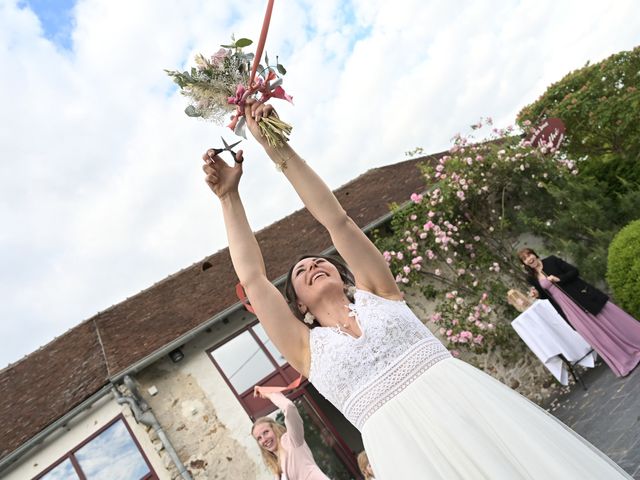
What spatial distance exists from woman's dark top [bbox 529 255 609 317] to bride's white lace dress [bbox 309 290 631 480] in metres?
5.32

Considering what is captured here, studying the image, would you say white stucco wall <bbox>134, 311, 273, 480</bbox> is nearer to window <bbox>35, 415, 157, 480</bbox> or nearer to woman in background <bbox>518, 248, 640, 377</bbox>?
window <bbox>35, 415, 157, 480</bbox>

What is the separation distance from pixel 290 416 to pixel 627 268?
589 cm

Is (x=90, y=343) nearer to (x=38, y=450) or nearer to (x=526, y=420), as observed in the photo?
(x=38, y=450)

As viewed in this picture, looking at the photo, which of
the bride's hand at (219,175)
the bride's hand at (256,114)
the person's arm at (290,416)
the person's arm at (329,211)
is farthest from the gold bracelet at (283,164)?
the person's arm at (290,416)

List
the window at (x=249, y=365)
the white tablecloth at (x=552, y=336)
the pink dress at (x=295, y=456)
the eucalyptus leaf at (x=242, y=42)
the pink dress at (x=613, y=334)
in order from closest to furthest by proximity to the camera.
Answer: the eucalyptus leaf at (x=242, y=42) < the pink dress at (x=295, y=456) < the pink dress at (x=613, y=334) < the white tablecloth at (x=552, y=336) < the window at (x=249, y=365)

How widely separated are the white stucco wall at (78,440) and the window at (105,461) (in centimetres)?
10

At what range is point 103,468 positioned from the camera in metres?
7.90

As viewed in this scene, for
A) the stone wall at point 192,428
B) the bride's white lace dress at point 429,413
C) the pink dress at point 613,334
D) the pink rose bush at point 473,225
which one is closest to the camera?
the bride's white lace dress at point 429,413

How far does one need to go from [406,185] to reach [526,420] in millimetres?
10572

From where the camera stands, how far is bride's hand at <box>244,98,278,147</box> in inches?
78.4

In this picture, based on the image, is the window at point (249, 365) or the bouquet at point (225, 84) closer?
the bouquet at point (225, 84)

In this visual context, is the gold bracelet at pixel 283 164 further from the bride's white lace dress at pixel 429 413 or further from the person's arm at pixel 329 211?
the bride's white lace dress at pixel 429 413

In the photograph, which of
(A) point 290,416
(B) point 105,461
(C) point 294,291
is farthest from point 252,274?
(B) point 105,461

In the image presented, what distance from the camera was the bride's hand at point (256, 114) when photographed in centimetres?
199
